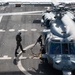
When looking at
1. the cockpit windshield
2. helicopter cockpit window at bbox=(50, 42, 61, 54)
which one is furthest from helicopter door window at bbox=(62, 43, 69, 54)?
helicopter cockpit window at bbox=(50, 42, 61, 54)

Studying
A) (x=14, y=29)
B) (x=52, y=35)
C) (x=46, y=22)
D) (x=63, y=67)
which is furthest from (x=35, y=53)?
(x=14, y=29)

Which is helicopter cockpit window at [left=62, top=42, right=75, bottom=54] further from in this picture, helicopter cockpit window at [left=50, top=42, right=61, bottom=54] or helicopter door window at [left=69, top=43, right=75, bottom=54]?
helicopter cockpit window at [left=50, top=42, right=61, bottom=54]

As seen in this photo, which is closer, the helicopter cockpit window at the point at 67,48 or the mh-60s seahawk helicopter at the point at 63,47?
the mh-60s seahawk helicopter at the point at 63,47

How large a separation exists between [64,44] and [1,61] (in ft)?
21.0

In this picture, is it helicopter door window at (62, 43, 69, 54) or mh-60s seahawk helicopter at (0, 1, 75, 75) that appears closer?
mh-60s seahawk helicopter at (0, 1, 75, 75)

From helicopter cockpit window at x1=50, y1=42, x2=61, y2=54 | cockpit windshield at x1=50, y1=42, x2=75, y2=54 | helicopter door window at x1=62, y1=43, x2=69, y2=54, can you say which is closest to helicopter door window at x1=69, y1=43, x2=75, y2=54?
cockpit windshield at x1=50, y1=42, x2=75, y2=54

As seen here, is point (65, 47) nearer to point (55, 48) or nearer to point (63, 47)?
point (63, 47)

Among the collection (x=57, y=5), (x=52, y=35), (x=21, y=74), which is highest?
(x=57, y=5)

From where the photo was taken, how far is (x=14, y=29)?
3169 centimetres

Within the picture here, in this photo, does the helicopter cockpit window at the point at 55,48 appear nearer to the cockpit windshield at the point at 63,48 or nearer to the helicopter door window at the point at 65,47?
the cockpit windshield at the point at 63,48

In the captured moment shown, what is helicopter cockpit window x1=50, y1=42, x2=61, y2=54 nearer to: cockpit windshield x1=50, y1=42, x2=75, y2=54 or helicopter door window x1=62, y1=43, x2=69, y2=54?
cockpit windshield x1=50, y1=42, x2=75, y2=54

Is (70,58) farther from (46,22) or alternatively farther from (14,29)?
(14,29)

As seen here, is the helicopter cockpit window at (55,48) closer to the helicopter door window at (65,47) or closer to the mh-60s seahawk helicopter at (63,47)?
the mh-60s seahawk helicopter at (63,47)

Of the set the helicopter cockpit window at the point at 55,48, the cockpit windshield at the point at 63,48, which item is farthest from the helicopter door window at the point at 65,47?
the helicopter cockpit window at the point at 55,48
